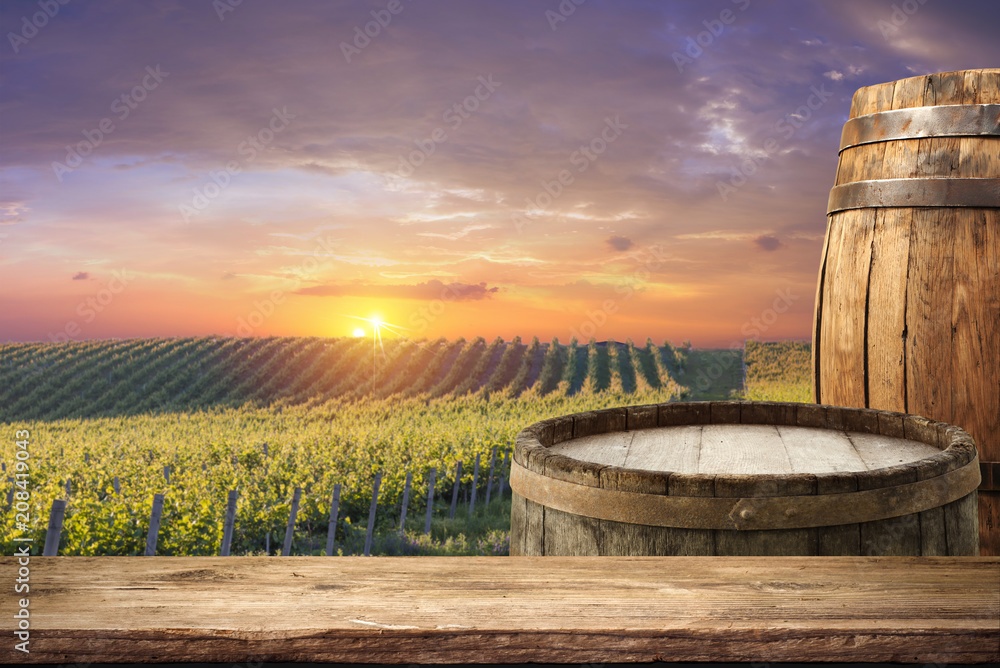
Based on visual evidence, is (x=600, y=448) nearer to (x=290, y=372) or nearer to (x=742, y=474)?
(x=742, y=474)

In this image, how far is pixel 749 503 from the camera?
56.4 inches

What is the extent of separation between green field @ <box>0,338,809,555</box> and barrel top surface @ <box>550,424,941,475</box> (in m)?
6.10

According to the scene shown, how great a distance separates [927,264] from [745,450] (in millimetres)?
1144

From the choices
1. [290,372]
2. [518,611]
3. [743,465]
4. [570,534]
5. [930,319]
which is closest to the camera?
[518,611]

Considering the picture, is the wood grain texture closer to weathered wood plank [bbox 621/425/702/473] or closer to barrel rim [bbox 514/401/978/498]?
barrel rim [bbox 514/401/978/498]

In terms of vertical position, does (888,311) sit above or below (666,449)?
above

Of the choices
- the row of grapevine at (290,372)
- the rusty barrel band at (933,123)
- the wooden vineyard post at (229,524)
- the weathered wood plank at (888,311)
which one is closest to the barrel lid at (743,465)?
the weathered wood plank at (888,311)

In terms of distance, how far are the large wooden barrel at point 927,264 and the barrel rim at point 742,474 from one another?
453 mm

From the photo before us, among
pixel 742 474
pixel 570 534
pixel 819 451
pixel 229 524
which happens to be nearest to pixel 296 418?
pixel 229 524

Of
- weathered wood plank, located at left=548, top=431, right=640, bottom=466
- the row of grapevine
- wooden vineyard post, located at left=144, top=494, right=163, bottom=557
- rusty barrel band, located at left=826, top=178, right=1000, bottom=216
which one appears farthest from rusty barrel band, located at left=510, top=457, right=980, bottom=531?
the row of grapevine

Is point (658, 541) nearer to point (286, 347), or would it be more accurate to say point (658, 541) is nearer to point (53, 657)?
point (53, 657)

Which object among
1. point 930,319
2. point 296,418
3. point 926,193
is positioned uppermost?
point 926,193

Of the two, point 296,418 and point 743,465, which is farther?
point 296,418

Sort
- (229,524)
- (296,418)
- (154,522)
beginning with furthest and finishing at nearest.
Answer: (296,418) < (229,524) < (154,522)
